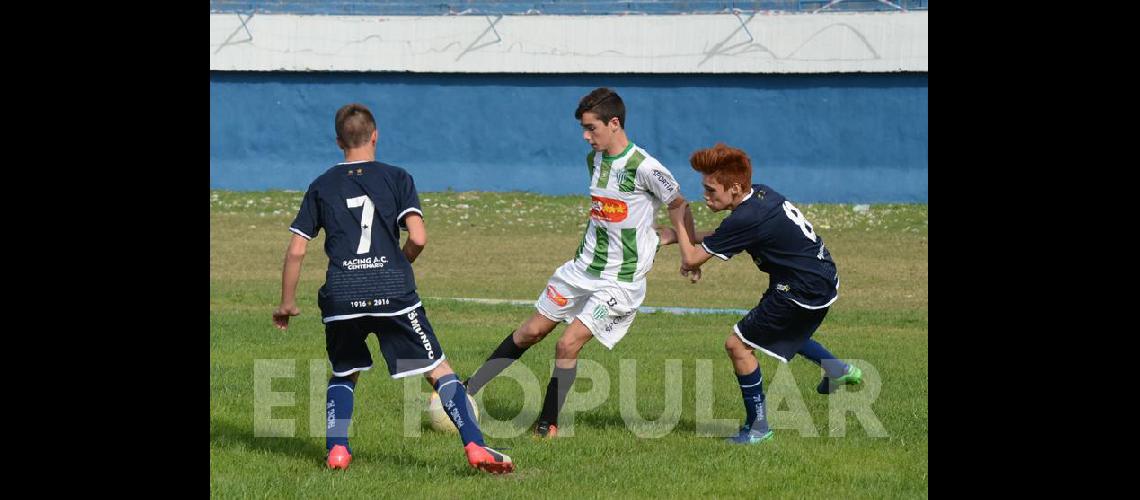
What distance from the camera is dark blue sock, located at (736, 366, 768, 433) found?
27.2ft

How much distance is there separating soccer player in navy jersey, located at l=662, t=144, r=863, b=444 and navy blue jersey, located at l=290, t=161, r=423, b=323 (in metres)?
1.85

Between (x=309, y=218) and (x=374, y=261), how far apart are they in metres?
0.41

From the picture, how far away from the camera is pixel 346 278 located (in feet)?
23.3

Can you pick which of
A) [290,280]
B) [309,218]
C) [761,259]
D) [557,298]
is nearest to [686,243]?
[761,259]

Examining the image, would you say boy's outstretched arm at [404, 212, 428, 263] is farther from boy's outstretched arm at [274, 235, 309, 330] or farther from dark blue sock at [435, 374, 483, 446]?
dark blue sock at [435, 374, 483, 446]

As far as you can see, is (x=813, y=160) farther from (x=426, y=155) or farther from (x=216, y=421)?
(x=216, y=421)

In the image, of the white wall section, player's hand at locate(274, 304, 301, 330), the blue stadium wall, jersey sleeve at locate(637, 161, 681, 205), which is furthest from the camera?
the blue stadium wall

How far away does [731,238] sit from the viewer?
8227mm

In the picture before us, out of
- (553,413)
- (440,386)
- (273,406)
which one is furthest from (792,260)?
(273,406)

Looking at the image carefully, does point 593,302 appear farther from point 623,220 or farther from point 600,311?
point 623,220

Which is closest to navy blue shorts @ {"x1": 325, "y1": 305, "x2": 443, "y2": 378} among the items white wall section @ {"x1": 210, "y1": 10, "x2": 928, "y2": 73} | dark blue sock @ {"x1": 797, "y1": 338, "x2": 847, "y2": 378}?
dark blue sock @ {"x1": 797, "y1": 338, "x2": 847, "y2": 378}

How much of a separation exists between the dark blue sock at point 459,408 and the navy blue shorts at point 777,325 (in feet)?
6.22

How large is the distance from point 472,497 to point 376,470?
2.63ft
